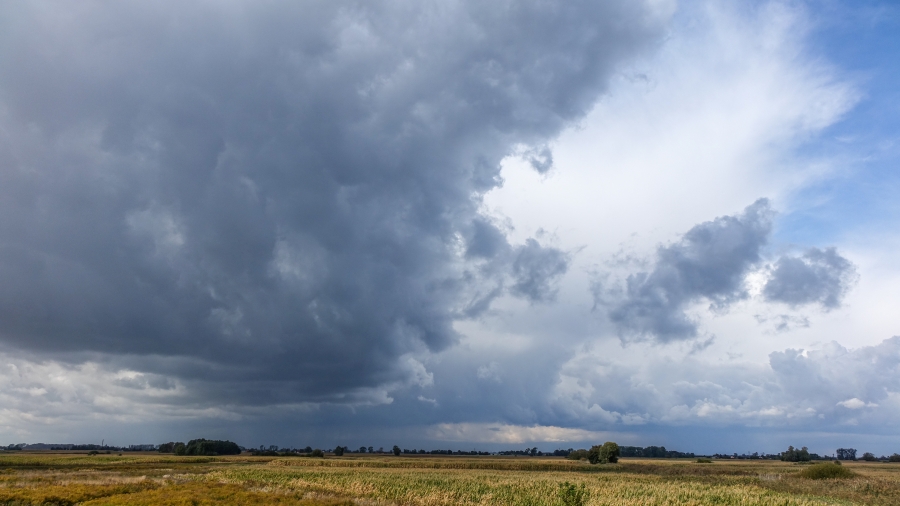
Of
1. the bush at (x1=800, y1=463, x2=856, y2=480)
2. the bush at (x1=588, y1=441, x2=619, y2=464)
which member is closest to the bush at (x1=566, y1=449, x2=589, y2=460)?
the bush at (x1=588, y1=441, x2=619, y2=464)

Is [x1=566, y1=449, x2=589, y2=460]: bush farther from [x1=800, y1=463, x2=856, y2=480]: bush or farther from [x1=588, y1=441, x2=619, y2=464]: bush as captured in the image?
[x1=800, y1=463, x2=856, y2=480]: bush

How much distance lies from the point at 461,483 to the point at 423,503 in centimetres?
1647

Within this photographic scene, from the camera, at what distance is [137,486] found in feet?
189

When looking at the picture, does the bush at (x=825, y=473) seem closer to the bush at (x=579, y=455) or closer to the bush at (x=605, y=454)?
the bush at (x=605, y=454)

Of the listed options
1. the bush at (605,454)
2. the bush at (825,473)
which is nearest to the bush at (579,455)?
the bush at (605,454)

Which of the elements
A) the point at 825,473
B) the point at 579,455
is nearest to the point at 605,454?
the point at 579,455

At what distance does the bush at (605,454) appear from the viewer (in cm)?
14150

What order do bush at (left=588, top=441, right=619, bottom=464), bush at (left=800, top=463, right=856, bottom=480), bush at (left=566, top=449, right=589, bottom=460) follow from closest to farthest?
bush at (left=800, top=463, right=856, bottom=480)
bush at (left=588, top=441, right=619, bottom=464)
bush at (left=566, top=449, right=589, bottom=460)

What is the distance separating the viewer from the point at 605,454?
142 metres

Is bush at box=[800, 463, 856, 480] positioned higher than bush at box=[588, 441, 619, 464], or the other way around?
bush at box=[800, 463, 856, 480]

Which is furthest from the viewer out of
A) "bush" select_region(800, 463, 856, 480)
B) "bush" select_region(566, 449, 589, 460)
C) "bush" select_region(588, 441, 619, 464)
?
"bush" select_region(566, 449, 589, 460)

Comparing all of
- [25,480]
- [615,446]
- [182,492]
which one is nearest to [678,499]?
[182,492]

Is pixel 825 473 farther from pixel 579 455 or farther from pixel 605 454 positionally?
pixel 579 455

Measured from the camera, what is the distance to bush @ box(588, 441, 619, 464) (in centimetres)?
14150
